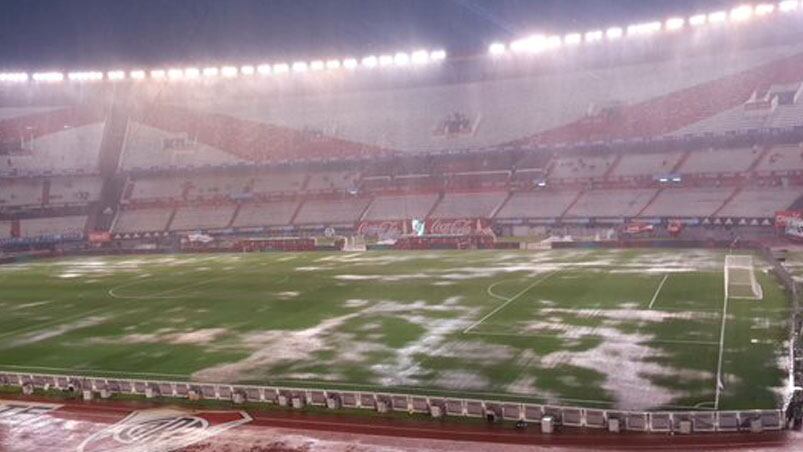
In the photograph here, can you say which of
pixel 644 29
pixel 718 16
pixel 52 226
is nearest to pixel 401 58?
pixel 644 29

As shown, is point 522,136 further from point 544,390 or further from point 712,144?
point 544,390

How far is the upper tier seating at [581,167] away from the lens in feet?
271

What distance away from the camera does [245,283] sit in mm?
52312

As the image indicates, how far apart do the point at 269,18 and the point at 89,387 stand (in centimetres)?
5783

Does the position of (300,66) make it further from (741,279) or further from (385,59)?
(741,279)

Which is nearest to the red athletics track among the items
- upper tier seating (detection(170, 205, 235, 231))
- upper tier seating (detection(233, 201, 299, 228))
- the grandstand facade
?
the grandstand facade

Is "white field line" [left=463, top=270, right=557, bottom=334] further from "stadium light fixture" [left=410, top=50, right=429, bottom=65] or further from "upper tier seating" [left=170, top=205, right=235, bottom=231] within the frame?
"upper tier seating" [left=170, top=205, right=235, bottom=231]

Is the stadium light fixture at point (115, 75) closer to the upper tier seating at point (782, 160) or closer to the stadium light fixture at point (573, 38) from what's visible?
the stadium light fixture at point (573, 38)

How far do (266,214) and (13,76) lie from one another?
3896 cm

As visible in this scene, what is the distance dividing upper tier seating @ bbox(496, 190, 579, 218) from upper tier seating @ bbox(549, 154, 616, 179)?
270 centimetres

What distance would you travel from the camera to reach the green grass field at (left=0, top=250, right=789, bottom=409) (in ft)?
81.4

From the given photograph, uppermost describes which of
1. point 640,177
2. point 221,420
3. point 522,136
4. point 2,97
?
point 2,97

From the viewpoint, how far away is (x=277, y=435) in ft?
70.0

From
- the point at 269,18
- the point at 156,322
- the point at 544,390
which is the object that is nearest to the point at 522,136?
the point at 269,18
